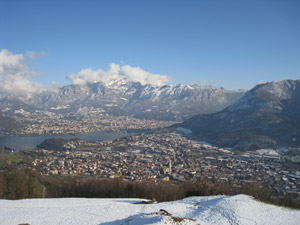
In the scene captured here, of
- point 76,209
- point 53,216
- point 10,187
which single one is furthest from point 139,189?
point 10,187

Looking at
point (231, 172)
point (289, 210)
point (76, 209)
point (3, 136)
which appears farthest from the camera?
point (3, 136)

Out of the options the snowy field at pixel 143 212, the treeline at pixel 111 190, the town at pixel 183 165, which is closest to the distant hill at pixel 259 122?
Result: the town at pixel 183 165

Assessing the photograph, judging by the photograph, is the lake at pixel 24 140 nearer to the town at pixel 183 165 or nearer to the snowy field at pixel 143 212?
the town at pixel 183 165

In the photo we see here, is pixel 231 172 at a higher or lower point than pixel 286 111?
lower

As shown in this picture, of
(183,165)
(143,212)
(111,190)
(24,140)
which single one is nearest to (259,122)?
(183,165)

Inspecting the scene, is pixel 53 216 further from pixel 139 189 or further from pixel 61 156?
pixel 61 156

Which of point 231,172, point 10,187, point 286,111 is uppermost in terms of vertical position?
point 286,111
